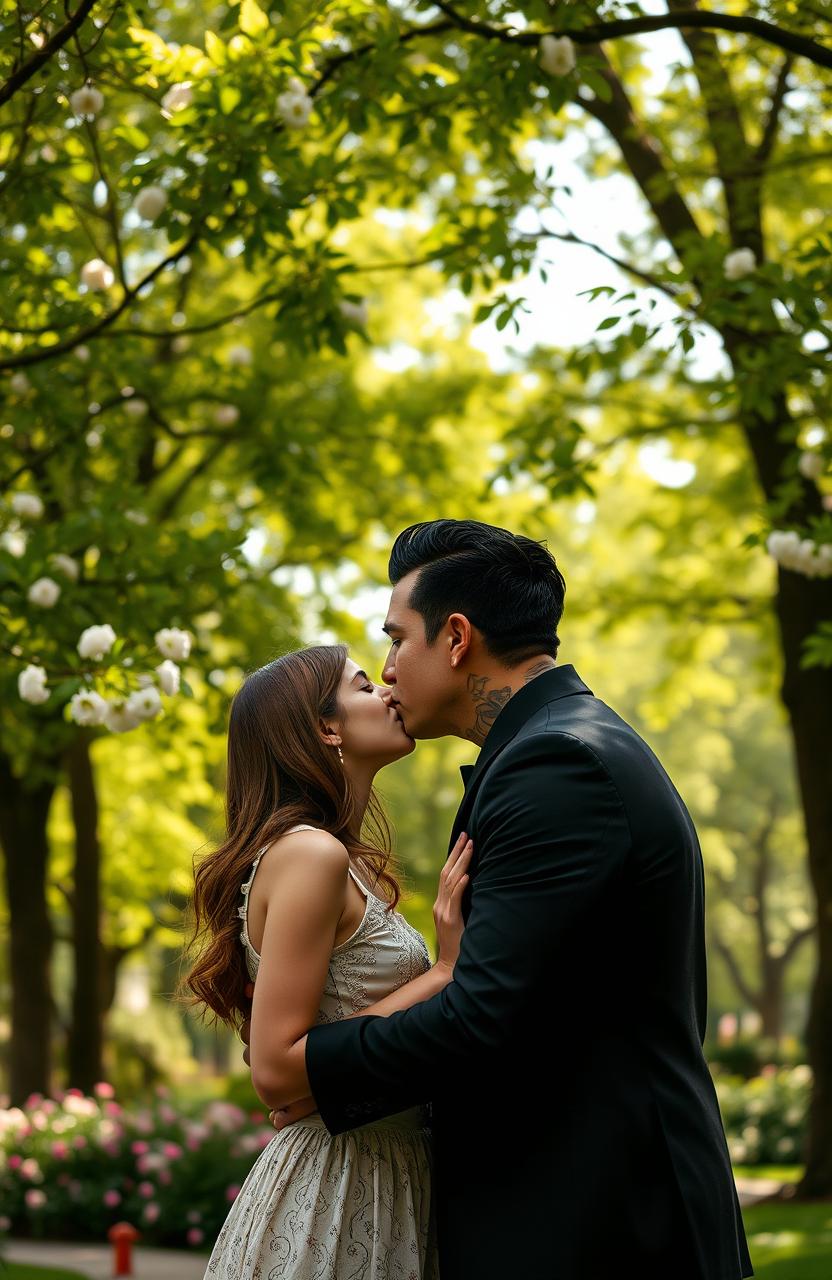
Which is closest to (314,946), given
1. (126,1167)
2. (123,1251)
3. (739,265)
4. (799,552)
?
(799,552)

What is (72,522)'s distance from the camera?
7777 mm

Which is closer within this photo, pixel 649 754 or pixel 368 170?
pixel 649 754

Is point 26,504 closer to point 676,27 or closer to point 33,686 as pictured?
point 33,686

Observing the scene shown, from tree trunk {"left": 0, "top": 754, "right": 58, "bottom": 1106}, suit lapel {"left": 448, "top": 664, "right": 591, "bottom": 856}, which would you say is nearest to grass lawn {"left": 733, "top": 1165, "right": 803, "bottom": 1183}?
tree trunk {"left": 0, "top": 754, "right": 58, "bottom": 1106}

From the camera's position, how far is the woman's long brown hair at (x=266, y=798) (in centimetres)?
336

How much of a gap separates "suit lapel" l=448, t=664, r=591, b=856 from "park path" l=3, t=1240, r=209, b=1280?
8090mm

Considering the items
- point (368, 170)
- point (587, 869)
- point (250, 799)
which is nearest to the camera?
point (587, 869)

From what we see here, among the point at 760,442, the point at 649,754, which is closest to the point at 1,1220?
the point at 760,442

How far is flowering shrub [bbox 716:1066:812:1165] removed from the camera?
1778cm

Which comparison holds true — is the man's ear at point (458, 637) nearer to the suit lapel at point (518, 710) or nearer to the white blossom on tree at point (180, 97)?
the suit lapel at point (518, 710)

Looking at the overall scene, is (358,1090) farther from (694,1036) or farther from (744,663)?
(744,663)

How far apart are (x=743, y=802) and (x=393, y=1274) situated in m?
36.4

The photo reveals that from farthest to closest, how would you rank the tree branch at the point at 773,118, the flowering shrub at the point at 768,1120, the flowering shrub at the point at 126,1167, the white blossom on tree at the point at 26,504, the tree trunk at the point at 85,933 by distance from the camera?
the flowering shrub at the point at 768,1120, the tree trunk at the point at 85,933, the flowering shrub at the point at 126,1167, the tree branch at the point at 773,118, the white blossom on tree at the point at 26,504

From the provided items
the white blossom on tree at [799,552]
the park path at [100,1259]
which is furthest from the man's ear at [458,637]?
the park path at [100,1259]
